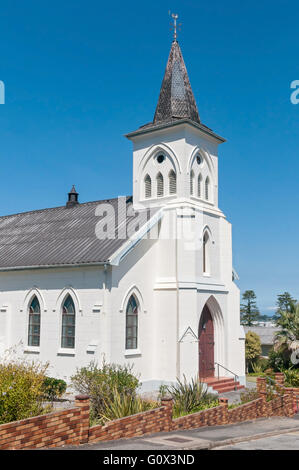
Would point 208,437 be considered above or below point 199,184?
below

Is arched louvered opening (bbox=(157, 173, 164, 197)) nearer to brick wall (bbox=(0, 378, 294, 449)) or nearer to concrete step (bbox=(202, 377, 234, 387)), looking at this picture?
concrete step (bbox=(202, 377, 234, 387))

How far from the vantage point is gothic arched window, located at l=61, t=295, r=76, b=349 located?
21109 mm

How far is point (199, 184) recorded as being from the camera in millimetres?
25188

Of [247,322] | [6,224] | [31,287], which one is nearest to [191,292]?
[31,287]

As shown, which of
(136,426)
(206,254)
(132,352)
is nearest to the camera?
(136,426)

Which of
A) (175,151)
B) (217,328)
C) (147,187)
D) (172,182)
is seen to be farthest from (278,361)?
(175,151)

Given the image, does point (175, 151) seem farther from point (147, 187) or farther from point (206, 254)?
point (206, 254)

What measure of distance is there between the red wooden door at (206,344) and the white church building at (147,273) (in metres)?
0.05

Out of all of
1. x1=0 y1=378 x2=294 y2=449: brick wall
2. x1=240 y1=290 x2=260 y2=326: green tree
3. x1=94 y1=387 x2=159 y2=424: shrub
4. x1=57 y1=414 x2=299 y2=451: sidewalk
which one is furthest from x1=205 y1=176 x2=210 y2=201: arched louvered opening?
x1=240 y1=290 x2=260 y2=326: green tree

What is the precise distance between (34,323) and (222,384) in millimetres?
9556

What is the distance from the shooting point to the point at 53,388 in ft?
61.2

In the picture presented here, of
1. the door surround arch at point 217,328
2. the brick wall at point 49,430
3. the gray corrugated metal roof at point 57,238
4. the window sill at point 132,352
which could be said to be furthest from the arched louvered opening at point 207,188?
the brick wall at point 49,430
